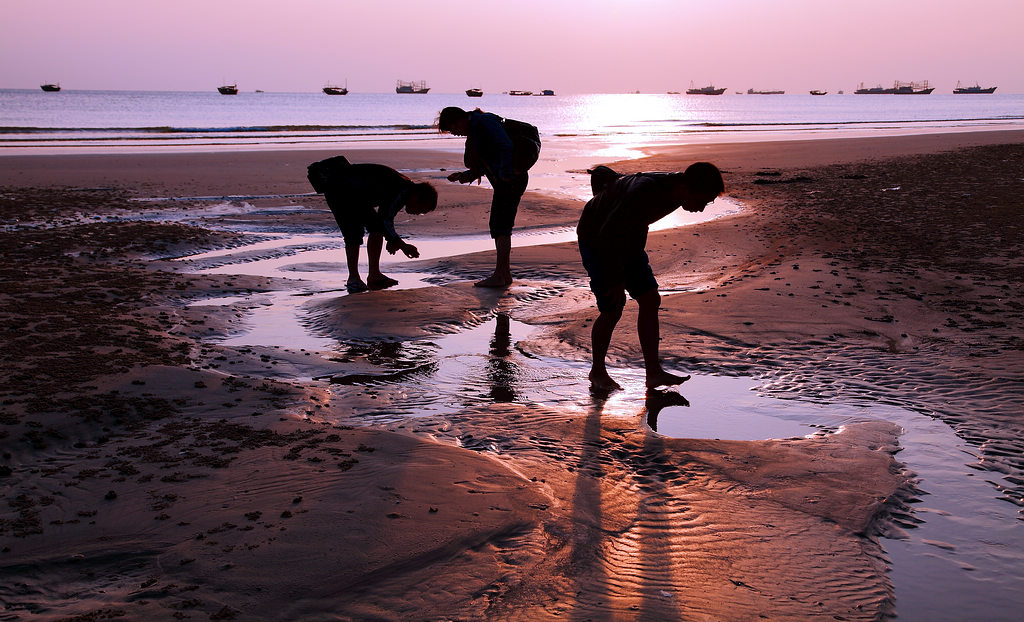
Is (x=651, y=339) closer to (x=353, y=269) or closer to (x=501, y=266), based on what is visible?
(x=501, y=266)

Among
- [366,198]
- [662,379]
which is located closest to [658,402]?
[662,379]

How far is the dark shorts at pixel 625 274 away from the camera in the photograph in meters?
5.09

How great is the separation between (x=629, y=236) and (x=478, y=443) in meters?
1.59

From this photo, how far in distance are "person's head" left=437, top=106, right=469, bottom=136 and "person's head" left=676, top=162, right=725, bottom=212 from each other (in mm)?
3158

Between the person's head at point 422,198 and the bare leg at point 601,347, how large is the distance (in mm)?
3000

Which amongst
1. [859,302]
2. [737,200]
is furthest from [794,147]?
[859,302]

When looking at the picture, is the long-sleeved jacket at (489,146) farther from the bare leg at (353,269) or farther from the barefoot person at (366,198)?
the bare leg at (353,269)

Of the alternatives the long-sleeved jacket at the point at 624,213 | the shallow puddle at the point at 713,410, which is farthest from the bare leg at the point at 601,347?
the long-sleeved jacket at the point at 624,213

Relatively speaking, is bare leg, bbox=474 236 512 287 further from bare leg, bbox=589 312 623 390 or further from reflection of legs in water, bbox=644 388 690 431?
reflection of legs in water, bbox=644 388 690 431

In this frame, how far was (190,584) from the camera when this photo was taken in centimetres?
277

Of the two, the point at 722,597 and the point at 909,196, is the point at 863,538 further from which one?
the point at 909,196

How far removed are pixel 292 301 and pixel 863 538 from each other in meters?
5.61

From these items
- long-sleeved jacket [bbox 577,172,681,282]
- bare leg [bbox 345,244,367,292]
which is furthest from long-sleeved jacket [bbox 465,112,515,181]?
long-sleeved jacket [bbox 577,172,681,282]

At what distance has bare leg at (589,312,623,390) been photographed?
518 cm
